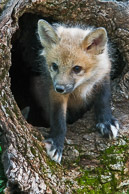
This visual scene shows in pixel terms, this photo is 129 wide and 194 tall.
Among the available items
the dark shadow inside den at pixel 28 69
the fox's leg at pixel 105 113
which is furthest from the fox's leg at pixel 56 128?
the dark shadow inside den at pixel 28 69

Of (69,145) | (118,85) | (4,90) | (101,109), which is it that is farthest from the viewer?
(118,85)

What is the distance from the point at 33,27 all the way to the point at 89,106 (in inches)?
70.9

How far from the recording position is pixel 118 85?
4902 mm

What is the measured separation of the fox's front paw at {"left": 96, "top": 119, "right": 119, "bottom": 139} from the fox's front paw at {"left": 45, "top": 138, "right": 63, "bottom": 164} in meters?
0.65

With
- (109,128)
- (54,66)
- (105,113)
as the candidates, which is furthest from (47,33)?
(109,128)

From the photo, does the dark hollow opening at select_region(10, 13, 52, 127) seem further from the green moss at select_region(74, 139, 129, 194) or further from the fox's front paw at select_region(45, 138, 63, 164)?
the green moss at select_region(74, 139, 129, 194)

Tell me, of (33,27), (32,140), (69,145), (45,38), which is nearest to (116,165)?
(69,145)

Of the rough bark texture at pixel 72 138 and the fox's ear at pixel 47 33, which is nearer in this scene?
the rough bark texture at pixel 72 138

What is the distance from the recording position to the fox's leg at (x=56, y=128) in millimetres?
3842

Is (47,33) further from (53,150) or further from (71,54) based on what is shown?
(53,150)

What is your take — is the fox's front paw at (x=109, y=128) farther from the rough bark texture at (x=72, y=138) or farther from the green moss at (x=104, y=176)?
the green moss at (x=104, y=176)

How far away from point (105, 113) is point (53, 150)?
108 centimetres

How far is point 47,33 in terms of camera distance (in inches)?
165

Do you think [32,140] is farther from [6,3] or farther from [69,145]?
[6,3]
